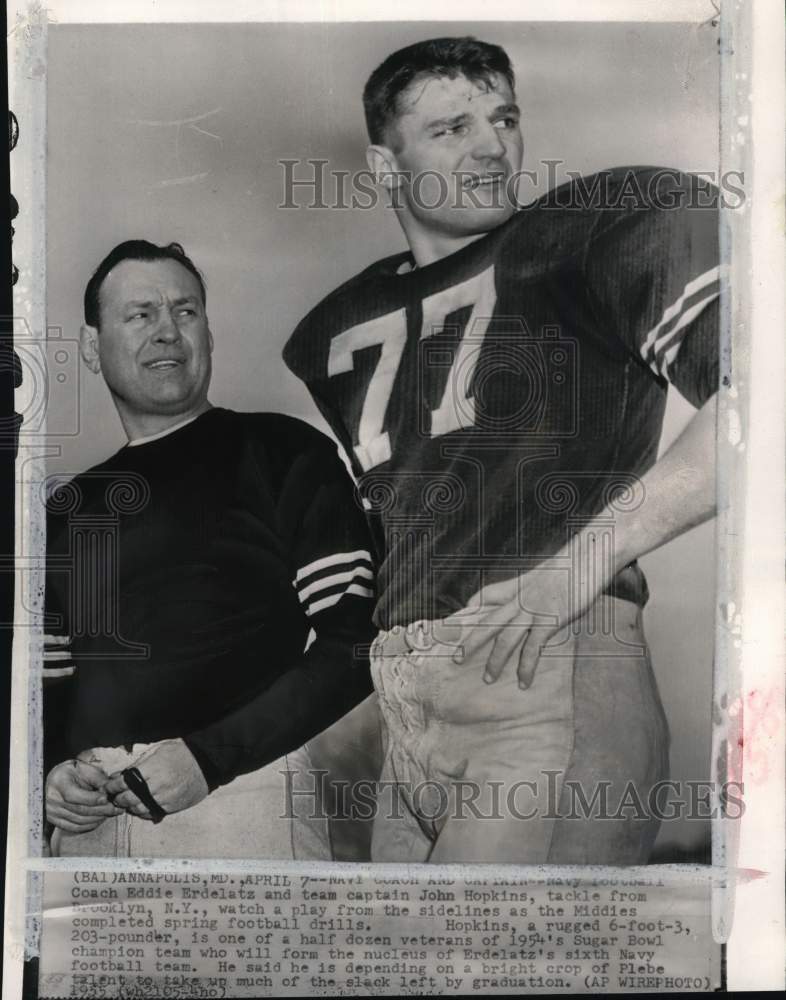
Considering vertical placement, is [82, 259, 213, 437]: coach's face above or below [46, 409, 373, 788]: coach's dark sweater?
above

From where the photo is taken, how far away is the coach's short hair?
6.26ft

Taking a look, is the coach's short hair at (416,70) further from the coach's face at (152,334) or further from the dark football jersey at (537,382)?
the coach's face at (152,334)

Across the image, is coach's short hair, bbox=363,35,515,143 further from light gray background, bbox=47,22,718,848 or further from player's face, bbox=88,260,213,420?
player's face, bbox=88,260,213,420

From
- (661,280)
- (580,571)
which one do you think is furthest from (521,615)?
(661,280)

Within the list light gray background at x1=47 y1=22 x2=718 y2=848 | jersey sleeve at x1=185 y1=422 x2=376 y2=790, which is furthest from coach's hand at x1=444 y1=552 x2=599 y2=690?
light gray background at x1=47 y1=22 x2=718 y2=848

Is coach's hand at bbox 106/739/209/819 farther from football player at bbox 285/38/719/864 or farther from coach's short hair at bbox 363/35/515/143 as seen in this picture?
coach's short hair at bbox 363/35/515/143

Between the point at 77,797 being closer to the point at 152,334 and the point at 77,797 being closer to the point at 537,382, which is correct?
the point at 152,334

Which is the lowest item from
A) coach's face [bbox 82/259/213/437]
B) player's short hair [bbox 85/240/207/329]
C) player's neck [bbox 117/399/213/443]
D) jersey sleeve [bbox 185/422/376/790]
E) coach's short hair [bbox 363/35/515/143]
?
jersey sleeve [bbox 185/422/376/790]

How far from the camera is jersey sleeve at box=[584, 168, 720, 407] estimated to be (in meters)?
1.89

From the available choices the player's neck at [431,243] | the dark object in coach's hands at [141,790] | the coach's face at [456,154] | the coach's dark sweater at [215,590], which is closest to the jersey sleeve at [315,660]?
the coach's dark sweater at [215,590]

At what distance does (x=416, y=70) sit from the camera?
6.26 feet

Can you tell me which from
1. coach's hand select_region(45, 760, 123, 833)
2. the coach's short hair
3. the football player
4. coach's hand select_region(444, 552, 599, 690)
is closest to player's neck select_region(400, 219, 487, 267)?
the football player

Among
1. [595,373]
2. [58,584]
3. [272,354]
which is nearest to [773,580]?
[595,373]

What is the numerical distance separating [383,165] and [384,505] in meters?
0.73
